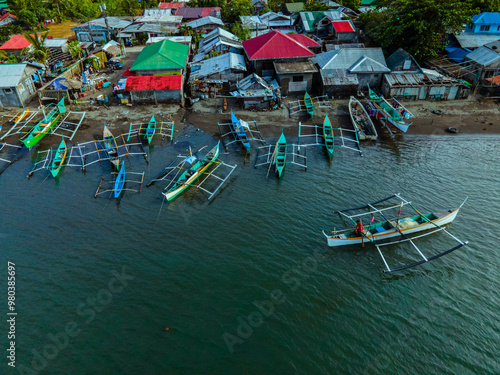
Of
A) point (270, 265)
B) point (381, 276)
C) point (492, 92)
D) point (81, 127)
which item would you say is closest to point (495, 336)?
point (381, 276)

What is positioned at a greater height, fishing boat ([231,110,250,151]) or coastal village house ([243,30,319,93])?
coastal village house ([243,30,319,93])

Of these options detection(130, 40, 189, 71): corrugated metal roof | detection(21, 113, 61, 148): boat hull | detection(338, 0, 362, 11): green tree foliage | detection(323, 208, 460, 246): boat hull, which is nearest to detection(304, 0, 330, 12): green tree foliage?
detection(338, 0, 362, 11): green tree foliage

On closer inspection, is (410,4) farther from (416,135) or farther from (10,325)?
(10,325)

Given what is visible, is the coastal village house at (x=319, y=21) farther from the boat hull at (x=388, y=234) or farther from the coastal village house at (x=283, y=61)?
the boat hull at (x=388, y=234)

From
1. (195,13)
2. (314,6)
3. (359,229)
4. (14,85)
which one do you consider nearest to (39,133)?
(14,85)

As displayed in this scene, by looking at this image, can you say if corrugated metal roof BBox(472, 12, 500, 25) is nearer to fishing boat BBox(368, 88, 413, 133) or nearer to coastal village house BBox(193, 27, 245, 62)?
fishing boat BBox(368, 88, 413, 133)

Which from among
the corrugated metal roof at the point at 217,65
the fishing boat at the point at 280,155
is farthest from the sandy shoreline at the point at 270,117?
the corrugated metal roof at the point at 217,65

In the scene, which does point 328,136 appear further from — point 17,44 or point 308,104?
point 17,44
